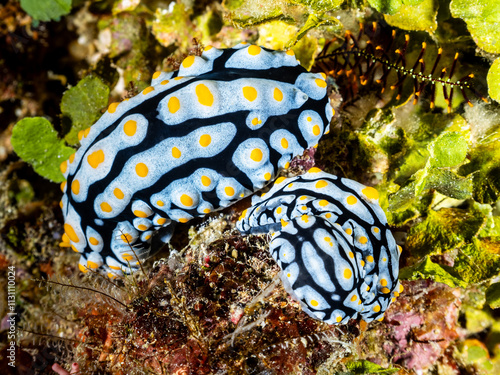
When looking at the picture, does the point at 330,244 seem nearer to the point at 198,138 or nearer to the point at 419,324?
the point at 198,138

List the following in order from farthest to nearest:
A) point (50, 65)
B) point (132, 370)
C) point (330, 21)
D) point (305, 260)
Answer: point (50, 65) → point (330, 21) → point (132, 370) → point (305, 260)

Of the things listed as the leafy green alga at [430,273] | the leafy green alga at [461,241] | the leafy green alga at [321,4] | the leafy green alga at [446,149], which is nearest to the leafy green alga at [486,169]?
the leafy green alga at [461,241]

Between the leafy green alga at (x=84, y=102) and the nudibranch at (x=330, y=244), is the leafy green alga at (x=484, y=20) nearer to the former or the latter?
the nudibranch at (x=330, y=244)

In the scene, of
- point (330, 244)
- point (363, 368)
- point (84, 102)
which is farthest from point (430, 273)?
point (84, 102)

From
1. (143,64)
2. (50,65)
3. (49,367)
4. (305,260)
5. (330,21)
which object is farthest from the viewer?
(50,65)

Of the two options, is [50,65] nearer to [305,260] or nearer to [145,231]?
[145,231]

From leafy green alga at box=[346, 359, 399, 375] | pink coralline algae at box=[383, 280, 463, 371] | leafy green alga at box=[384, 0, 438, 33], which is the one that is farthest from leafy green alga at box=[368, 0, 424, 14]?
leafy green alga at box=[346, 359, 399, 375]

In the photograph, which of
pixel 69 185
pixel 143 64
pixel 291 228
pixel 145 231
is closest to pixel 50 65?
pixel 143 64
